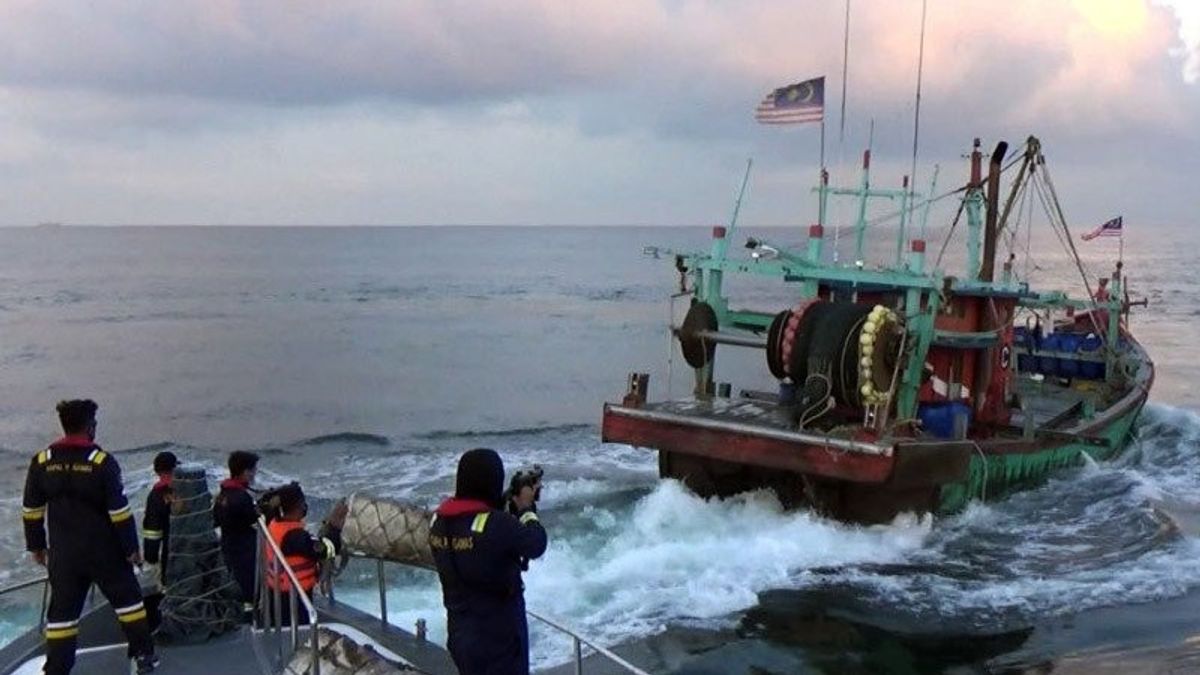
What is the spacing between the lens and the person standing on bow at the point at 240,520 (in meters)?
6.31

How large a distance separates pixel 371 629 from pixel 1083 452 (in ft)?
43.6

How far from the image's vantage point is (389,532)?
6367 millimetres

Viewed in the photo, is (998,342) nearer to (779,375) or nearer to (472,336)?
(779,375)

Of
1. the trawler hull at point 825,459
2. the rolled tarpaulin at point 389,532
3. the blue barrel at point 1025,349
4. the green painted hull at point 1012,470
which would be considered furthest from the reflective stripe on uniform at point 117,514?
the blue barrel at point 1025,349

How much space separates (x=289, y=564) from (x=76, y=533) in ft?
3.54

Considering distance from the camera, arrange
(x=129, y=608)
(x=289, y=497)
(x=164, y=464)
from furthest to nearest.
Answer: (x=164, y=464) < (x=289, y=497) < (x=129, y=608)

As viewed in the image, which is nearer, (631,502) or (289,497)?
(289,497)

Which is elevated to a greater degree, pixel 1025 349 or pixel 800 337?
pixel 800 337

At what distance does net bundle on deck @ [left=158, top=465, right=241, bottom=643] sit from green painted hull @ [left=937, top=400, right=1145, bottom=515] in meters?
9.02

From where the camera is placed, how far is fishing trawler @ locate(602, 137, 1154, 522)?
1186 cm

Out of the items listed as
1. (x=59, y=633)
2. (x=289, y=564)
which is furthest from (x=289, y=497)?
(x=59, y=633)

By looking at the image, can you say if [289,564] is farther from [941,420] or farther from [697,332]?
[941,420]

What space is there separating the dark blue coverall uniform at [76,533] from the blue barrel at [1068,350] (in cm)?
2047

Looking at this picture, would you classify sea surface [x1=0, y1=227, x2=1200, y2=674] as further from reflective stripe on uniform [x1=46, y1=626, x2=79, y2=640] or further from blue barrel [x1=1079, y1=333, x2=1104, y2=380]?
reflective stripe on uniform [x1=46, y1=626, x2=79, y2=640]
